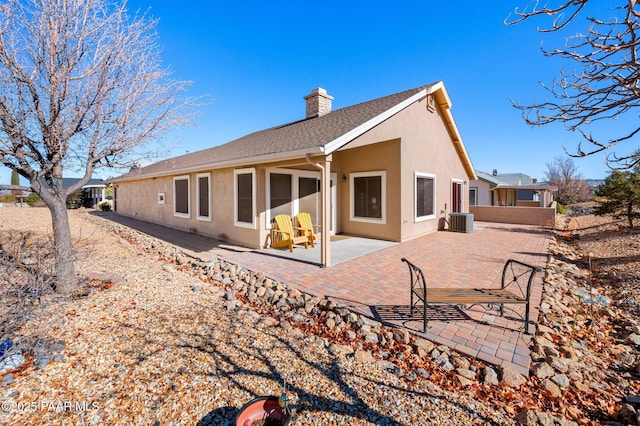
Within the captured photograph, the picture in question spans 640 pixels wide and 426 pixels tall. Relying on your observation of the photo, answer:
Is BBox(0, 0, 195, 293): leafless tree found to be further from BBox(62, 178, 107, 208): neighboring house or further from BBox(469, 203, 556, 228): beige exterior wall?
BBox(62, 178, 107, 208): neighboring house

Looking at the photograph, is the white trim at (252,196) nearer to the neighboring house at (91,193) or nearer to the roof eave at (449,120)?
the roof eave at (449,120)

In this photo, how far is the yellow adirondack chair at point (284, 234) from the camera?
7.93m

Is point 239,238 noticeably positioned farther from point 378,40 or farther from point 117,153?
point 378,40

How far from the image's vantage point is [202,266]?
6484 millimetres

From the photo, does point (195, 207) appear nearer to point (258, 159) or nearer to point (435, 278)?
point (258, 159)

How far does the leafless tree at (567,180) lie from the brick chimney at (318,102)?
32.4 meters

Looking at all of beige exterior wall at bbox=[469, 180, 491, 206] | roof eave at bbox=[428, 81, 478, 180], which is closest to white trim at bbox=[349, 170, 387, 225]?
roof eave at bbox=[428, 81, 478, 180]

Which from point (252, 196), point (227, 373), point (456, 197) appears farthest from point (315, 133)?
point (456, 197)


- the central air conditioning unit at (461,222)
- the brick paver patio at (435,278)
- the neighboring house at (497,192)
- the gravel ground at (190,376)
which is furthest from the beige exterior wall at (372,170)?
the neighboring house at (497,192)

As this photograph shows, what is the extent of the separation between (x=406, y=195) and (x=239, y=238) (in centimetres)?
584

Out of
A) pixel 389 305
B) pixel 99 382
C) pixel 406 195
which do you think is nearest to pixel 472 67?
pixel 406 195

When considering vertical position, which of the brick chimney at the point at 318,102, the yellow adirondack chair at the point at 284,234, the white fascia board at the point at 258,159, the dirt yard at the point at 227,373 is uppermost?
the brick chimney at the point at 318,102

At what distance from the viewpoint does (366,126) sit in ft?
22.9

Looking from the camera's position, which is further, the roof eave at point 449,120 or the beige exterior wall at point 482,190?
the beige exterior wall at point 482,190
